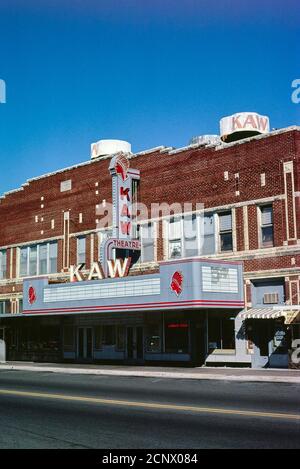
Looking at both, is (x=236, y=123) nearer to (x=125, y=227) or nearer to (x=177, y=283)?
(x=125, y=227)

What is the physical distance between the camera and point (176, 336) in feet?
97.7

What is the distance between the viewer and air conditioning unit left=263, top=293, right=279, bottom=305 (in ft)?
86.5

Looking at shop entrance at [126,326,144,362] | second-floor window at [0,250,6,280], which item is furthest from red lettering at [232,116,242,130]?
second-floor window at [0,250,6,280]

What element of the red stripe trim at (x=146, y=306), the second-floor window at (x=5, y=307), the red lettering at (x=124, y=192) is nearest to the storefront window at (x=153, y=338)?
the red stripe trim at (x=146, y=306)

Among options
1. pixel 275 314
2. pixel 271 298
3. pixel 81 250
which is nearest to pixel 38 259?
pixel 81 250

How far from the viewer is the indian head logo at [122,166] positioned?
32.1m

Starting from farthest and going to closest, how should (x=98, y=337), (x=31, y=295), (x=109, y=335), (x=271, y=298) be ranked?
(x=31, y=295), (x=98, y=337), (x=109, y=335), (x=271, y=298)

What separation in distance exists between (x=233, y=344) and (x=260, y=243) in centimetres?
486

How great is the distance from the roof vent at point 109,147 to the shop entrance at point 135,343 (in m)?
11.1

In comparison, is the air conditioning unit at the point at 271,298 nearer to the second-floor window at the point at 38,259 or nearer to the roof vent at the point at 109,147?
the roof vent at the point at 109,147

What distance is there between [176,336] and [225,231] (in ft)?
19.3

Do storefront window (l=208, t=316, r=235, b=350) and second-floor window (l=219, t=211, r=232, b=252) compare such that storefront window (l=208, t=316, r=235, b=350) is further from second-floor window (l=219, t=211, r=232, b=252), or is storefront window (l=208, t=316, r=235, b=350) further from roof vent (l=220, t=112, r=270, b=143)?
roof vent (l=220, t=112, r=270, b=143)

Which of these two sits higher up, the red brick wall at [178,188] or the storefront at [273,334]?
the red brick wall at [178,188]

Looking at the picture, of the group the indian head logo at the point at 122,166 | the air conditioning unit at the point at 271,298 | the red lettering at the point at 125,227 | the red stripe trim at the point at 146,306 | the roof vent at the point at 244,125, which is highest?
the roof vent at the point at 244,125
